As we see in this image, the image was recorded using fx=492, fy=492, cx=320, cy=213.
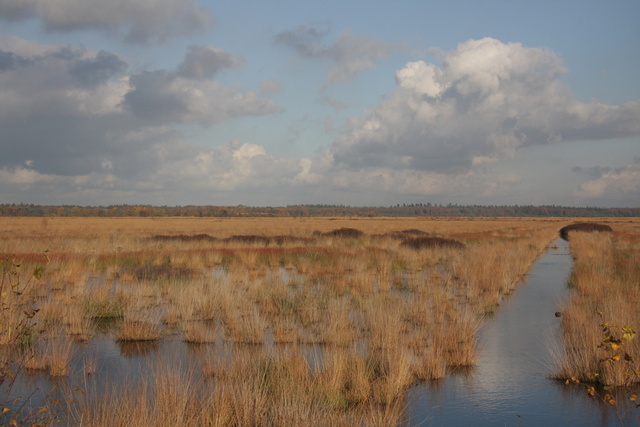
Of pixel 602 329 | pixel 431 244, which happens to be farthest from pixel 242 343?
pixel 431 244

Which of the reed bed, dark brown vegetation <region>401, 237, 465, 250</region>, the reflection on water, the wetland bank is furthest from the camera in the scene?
dark brown vegetation <region>401, 237, 465, 250</region>

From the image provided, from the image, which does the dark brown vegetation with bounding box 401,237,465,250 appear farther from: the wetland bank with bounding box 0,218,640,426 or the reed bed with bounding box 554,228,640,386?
the reed bed with bounding box 554,228,640,386

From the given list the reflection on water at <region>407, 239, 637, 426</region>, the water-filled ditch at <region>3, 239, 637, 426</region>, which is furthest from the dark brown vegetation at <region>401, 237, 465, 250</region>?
the reflection on water at <region>407, 239, 637, 426</region>

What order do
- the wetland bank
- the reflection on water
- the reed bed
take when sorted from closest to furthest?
the wetland bank → the reflection on water → the reed bed

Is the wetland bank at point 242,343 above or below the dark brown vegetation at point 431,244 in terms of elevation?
below

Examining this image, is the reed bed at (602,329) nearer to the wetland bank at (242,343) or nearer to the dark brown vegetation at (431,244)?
the wetland bank at (242,343)

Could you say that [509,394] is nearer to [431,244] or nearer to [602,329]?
[602,329]

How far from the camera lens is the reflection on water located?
21.3 ft

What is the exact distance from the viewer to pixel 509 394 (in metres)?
7.36

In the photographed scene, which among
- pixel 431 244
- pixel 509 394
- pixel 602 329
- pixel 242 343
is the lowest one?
pixel 509 394

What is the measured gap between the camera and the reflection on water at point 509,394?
6.50 meters

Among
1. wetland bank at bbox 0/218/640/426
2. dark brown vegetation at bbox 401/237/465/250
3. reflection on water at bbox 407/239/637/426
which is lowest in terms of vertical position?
reflection on water at bbox 407/239/637/426

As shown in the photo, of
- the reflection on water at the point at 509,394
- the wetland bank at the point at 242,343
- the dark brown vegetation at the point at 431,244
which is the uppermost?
the dark brown vegetation at the point at 431,244

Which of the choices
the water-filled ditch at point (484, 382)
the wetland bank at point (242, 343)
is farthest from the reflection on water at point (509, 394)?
the wetland bank at point (242, 343)
